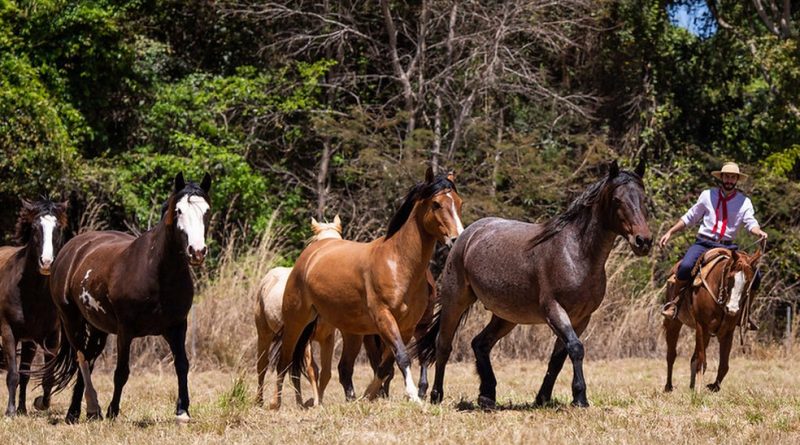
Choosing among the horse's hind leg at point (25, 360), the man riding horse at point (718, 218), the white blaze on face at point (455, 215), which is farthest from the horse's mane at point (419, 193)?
the horse's hind leg at point (25, 360)

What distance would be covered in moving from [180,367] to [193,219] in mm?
1260

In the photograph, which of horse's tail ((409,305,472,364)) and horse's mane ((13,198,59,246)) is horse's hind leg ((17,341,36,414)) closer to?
horse's mane ((13,198,59,246))

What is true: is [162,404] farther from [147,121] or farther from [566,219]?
[147,121]

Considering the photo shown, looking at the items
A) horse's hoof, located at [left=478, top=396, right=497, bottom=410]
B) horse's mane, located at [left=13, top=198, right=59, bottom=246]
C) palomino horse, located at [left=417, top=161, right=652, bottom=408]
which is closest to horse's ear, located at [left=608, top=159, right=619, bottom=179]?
palomino horse, located at [left=417, top=161, right=652, bottom=408]

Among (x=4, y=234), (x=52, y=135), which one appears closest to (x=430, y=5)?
(x=52, y=135)

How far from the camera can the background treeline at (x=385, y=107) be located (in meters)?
22.3

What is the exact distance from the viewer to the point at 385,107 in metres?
25.4

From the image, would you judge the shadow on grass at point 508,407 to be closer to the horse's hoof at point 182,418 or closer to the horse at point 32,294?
the horse's hoof at point 182,418

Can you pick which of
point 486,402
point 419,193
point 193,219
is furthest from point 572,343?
point 193,219

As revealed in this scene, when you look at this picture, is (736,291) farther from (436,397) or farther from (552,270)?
(436,397)

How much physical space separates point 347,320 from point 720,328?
4673mm

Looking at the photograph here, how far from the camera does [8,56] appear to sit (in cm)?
2184

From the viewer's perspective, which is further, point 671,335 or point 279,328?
point 671,335

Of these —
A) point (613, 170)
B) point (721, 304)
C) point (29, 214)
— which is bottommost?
point (721, 304)
